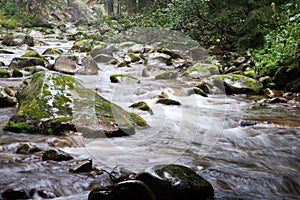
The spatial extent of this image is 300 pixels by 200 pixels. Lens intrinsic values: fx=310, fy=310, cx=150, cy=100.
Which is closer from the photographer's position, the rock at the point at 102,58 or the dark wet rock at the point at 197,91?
the dark wet rock at the point at 197,91

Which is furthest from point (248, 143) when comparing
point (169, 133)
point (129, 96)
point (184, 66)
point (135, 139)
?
point (184, 66)

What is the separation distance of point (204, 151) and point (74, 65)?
22.4ft

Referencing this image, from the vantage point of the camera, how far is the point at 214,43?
1296 centimetres

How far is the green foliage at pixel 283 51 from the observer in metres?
7.69

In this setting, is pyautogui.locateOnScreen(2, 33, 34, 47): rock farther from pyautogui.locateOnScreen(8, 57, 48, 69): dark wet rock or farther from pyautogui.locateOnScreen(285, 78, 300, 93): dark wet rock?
pyautogui.locateOnScreen(285, 78, 300, 93): dark wet rock

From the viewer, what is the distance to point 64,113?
446 cm

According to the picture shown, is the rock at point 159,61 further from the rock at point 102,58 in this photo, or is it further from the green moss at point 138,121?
the green moss at point 138,121

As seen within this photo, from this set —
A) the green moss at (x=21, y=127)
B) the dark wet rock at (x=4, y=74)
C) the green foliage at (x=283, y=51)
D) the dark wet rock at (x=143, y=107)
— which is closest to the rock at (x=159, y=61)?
the green foliage at (x=283, y=51)

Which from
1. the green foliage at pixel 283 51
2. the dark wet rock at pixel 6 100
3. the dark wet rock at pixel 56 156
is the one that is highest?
the green foliage at pixel 283 51

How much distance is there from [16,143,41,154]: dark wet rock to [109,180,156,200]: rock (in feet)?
5.04

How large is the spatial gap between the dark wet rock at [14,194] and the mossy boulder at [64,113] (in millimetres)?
1650

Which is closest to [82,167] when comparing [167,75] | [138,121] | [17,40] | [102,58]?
[138,121]

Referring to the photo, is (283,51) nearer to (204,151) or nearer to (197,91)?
(197,91)

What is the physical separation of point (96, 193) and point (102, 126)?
78.7 inches
